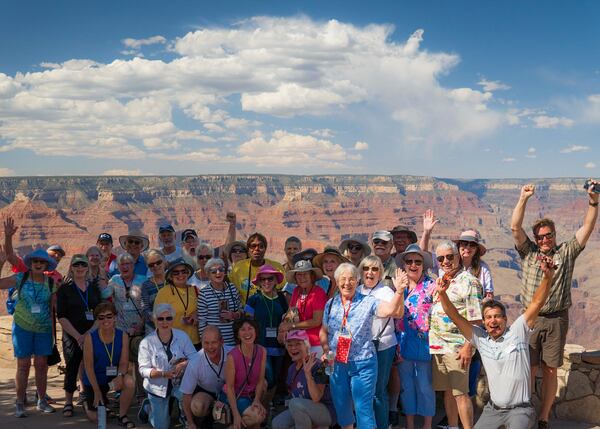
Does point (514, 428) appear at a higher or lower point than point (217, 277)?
lower

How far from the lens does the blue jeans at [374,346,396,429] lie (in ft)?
15.9

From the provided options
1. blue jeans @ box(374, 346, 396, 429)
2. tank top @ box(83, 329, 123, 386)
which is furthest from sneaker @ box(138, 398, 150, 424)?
blue jeans @ box(374, 346, 396, 429)

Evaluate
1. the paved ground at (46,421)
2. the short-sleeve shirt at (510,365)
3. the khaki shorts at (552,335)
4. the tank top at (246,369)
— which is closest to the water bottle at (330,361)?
the tank top at (246,369)

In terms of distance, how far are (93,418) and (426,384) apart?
3.33 meters

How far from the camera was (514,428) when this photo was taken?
4.19 m

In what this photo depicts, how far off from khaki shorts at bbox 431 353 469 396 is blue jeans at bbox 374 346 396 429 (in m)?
0.39

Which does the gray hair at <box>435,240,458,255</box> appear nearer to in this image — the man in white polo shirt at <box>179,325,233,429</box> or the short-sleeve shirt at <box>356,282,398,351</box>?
the short-sleeve shirt at <box>356,282,398,351</box>

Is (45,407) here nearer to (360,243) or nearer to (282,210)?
(360,243)

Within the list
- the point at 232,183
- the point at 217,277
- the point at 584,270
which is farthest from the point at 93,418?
the point at 584,270

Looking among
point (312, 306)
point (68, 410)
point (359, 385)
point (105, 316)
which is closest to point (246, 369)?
point (312, 306)

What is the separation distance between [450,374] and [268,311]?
5.97 feet

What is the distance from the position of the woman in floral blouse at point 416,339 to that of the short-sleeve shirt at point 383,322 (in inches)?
10.7

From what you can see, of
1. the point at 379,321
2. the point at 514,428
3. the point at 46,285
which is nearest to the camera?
the point at 514,428

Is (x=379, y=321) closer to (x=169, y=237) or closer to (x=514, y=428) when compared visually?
(x=514, y=428)
